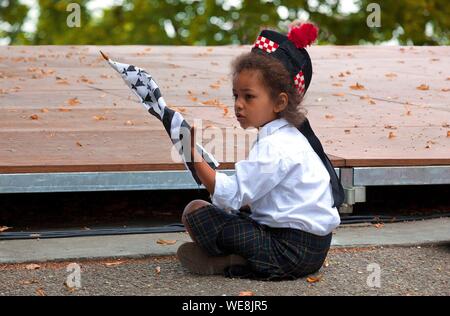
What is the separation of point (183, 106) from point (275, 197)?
358cm

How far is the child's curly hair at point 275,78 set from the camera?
15.1 feet

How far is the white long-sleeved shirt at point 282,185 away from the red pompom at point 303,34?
15.4 inches

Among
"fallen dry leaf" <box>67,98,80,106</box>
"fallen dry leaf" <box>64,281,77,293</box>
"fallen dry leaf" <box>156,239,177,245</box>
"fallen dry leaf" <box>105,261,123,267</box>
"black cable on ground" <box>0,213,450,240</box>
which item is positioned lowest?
"fallen dry leaf" <box>67,98,80,106</box>

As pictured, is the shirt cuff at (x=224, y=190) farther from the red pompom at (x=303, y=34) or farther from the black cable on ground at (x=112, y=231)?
the black cable on ground at (x=112, y=231)

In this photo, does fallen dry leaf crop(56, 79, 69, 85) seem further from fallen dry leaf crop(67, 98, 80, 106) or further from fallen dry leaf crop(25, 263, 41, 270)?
fallen dry leaf crop(25, 263, 41, 270)

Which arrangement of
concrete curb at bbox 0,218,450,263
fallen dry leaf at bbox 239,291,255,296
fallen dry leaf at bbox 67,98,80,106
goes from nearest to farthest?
fallen dry leaf at bbox 239,291,255,296 < concrete curb at bbox 0,218,450,263 < fallen dry leaf at bbox 67,98,80,106

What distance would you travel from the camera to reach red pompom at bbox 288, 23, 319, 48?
184 inches

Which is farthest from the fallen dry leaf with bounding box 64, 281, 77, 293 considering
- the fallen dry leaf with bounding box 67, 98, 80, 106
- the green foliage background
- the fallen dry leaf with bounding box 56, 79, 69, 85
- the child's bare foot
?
the green foliage background

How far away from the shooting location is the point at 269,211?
15.1 feet

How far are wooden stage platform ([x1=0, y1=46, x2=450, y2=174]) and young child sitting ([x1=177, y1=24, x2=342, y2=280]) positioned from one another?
1.19m
